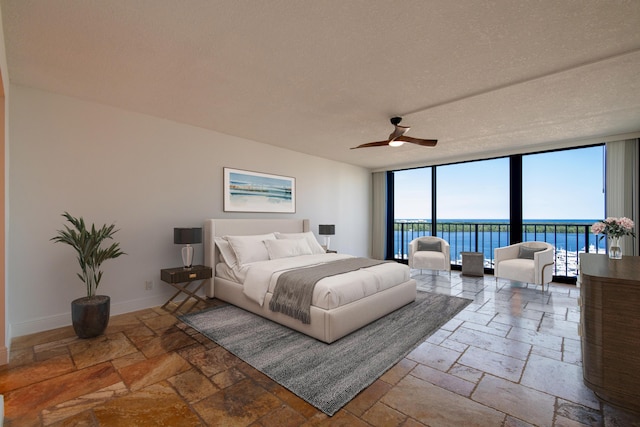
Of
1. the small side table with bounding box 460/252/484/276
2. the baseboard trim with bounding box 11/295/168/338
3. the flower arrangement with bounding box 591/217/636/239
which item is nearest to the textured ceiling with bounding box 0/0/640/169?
the flower arrangement with bounding box 591/217/636/239

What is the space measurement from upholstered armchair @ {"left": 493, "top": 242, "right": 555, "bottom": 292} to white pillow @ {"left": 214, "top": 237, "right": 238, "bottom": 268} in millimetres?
4484

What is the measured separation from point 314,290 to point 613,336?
2242 mm

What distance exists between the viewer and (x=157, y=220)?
394 centimetres

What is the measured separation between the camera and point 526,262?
4793 mm

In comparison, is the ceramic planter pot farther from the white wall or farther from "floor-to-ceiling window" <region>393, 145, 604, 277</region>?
"floor-to-ceiling window" <region>393, 145, 604, 277</region>

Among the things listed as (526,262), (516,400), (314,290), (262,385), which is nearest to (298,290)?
(314,290)

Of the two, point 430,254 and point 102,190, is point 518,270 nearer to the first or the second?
point 430,254

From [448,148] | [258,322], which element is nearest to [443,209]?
[448,148]

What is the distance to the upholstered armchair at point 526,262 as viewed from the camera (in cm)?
452

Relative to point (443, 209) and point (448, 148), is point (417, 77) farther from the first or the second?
point (443, 209)

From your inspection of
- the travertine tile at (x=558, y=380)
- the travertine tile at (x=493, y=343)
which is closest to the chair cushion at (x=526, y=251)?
the travertine tile at (x=493, y=343)

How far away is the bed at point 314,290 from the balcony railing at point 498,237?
3.45m

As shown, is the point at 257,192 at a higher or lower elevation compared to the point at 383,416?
higher

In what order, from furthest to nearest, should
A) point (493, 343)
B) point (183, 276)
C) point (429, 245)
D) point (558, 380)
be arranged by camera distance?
point (429, 245) < point (183, 276) < point (493, 343) < point (558, 380)
